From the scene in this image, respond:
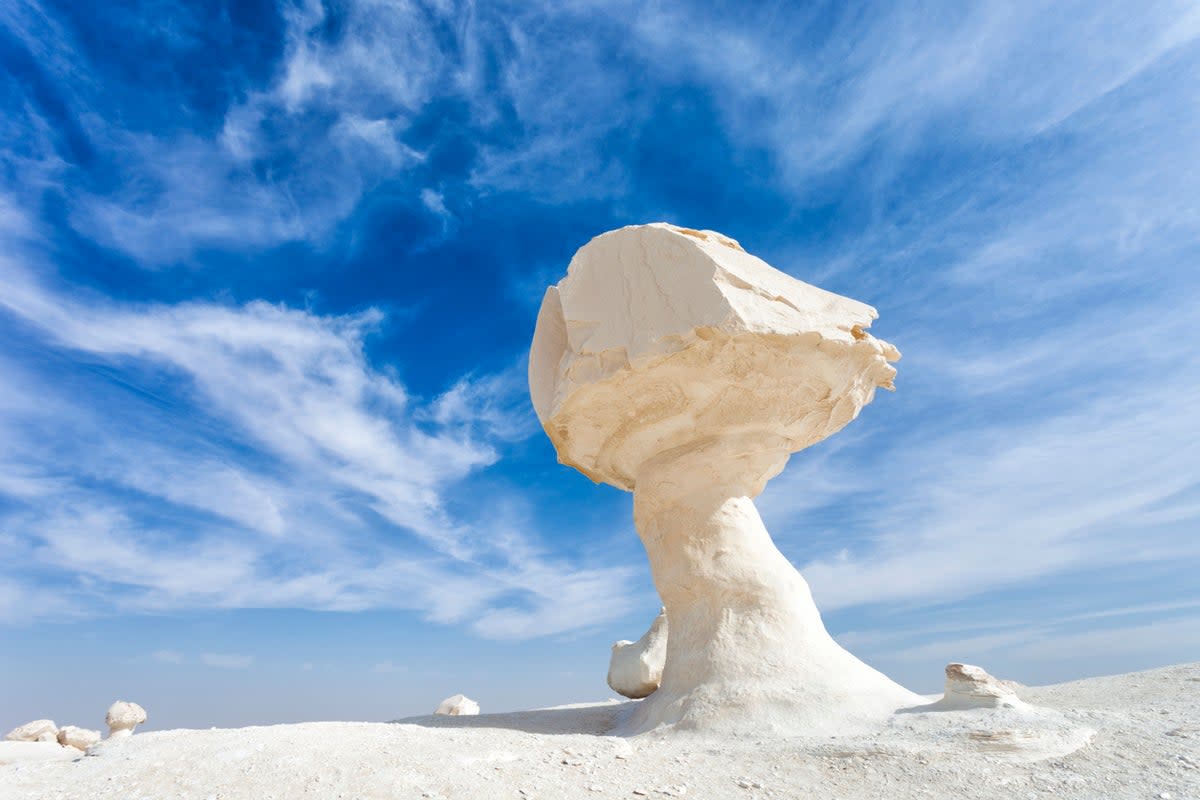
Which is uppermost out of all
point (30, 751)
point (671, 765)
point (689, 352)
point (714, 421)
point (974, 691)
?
point (689, 352)

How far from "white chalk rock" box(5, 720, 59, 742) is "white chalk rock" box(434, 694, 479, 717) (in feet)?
19.1

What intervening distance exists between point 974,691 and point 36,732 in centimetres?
1313

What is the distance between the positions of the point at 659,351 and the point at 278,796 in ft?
17.4

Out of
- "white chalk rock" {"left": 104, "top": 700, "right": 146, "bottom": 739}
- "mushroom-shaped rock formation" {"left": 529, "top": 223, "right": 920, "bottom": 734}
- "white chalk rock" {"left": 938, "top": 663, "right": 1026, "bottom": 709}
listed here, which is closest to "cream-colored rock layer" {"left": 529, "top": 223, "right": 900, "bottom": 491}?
"mushroom-shaped rock formation" {"left": 529, "top": 223, "right": 920, "bottom": 734}

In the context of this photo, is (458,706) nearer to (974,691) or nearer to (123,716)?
(123,716)

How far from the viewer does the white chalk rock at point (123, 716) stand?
9.92 metres

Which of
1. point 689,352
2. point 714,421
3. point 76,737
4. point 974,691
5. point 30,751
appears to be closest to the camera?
point 974,691

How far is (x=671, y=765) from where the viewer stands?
20.0 ft

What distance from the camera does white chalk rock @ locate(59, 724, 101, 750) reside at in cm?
1144

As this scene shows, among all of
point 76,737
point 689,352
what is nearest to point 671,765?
point 689,352

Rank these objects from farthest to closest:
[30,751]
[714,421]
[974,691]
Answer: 1. [30,751]
2. [714,421]
3. [974,691]

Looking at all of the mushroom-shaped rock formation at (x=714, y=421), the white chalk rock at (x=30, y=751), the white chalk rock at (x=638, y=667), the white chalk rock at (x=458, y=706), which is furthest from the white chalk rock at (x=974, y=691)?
the white chalk rock at (x=30, y=751)

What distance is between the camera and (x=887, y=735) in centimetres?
642

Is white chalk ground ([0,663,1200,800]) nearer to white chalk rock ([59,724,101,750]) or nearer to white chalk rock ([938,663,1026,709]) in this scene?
white chalk rock ([938,663,1026,709])
